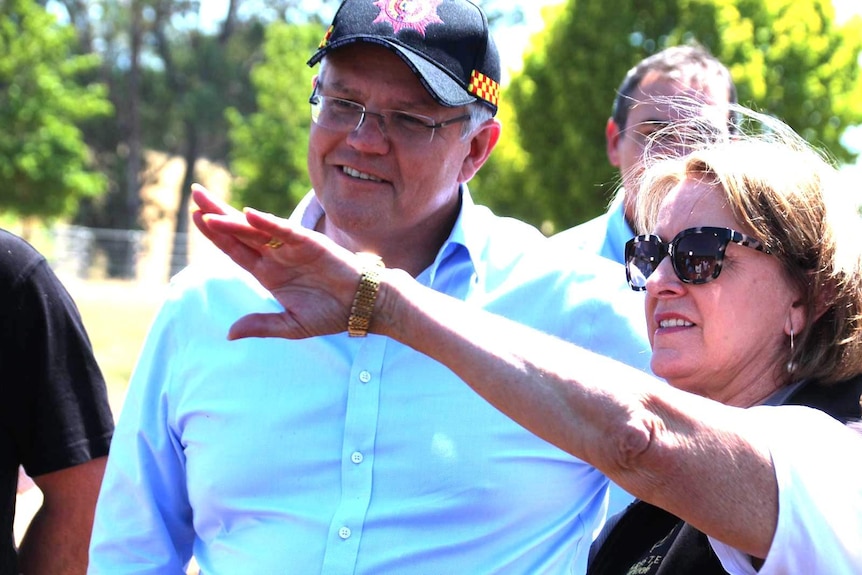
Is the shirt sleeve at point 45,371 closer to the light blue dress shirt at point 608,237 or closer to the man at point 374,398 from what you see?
the man at point 374,398

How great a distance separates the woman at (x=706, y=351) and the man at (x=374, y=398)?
0.30 meters

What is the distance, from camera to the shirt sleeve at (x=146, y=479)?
244 centimetres

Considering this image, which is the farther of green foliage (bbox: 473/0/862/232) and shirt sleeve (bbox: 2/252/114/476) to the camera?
green foliage (bbox: 473/0/862/232)

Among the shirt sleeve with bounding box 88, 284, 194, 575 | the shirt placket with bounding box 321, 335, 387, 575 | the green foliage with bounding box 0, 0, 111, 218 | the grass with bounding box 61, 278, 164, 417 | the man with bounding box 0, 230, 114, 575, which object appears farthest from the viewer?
the green foliage with bounding box 0, 0, 111, 218

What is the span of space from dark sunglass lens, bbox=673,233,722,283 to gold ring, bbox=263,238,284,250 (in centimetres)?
77

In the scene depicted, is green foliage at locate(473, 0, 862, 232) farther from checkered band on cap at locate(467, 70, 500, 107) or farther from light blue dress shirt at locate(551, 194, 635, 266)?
checkered band on cap at locate(467, 70, 500, 107)

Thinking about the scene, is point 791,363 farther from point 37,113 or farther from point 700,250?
point 37,113

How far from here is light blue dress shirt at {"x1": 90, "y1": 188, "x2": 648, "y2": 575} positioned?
2.30 m

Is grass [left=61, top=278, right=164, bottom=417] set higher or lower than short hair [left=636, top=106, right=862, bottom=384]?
lower

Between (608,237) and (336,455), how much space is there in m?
2.13

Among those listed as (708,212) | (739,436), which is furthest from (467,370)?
(708,212)

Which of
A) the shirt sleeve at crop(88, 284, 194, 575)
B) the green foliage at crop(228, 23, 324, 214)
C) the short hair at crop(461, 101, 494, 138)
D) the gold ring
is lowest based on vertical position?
the green foliage at crop(228, 23, 324, 214)

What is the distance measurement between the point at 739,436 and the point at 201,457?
1.25 m

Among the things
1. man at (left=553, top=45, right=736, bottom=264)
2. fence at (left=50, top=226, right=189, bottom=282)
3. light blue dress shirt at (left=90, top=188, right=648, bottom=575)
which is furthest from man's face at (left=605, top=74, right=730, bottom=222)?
fence at (left=50, top=226, right=189, bottom=282)
